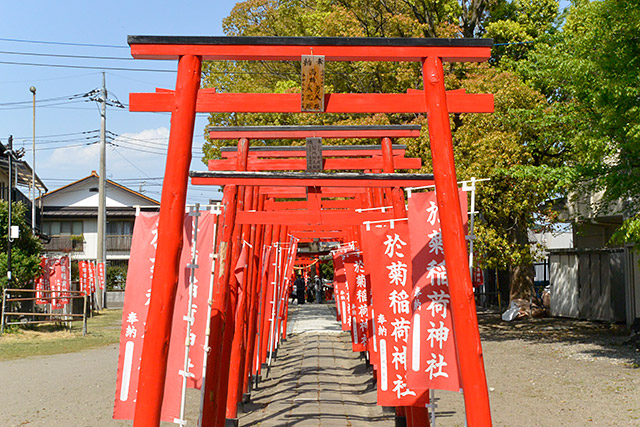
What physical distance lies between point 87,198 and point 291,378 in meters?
39.7

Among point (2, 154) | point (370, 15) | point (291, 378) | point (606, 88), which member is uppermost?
point (370, 15)

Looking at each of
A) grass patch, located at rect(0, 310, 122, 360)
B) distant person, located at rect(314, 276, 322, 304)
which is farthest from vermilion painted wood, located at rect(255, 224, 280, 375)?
distant person, located at rect(314, 276, 322, 304)

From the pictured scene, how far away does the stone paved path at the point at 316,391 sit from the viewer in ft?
34.4

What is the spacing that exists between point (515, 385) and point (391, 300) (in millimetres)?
5929

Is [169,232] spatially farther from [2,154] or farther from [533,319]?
[2,154]

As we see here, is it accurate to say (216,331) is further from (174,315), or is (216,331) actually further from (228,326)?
(228,326)

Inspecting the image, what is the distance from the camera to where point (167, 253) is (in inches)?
202

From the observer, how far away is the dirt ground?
9852 mm

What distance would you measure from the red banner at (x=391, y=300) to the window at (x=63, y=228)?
45.1 m

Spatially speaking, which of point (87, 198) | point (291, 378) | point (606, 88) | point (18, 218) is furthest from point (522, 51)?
point (87, 198)

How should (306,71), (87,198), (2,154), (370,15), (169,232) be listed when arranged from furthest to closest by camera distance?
(87,198) → (2,154) → (370,15) → (306,71) → (169,232)

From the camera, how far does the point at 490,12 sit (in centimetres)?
2391

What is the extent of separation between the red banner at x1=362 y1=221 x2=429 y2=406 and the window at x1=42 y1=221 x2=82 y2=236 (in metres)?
45.1

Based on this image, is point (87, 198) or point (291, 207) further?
point (87, 198)
